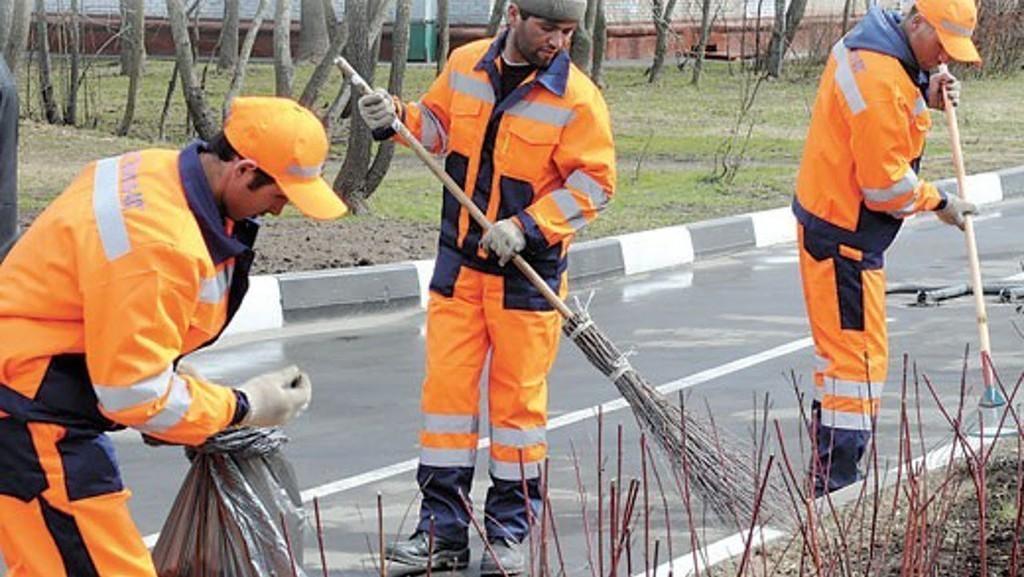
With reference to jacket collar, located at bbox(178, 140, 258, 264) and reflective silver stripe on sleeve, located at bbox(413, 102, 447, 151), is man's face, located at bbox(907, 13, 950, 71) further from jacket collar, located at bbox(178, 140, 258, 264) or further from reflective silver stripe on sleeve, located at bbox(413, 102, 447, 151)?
jacket collar, located at bbox(178, 140, 258, 264)

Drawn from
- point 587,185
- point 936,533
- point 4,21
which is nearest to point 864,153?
point 587,185

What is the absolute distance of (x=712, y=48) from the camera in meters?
29.9

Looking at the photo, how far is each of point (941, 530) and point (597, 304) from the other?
6448 mm

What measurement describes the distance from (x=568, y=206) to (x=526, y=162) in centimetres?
17

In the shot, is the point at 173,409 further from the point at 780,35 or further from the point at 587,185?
the point at 780,35

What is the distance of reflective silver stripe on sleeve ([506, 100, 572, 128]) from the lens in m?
5.67

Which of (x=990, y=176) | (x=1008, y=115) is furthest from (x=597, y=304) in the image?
(x=1008, y=115)

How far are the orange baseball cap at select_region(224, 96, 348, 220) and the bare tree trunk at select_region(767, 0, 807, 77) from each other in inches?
830

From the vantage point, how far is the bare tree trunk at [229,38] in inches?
798

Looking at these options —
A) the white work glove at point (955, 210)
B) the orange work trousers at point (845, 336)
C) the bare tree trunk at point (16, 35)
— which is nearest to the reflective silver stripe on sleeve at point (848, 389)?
the orange work trousers at point (845, 336)

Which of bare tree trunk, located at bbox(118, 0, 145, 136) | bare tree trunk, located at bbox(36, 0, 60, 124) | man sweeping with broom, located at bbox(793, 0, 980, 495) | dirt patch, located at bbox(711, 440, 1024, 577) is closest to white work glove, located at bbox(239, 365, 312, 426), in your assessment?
dirt patch, located at bbox(711, 440, 1024, 577)

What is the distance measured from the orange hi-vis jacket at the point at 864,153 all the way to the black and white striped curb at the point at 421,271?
3.74m

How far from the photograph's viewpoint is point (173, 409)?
3910mm

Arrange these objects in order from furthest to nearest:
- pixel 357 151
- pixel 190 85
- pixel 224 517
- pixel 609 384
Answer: pixel 190 85
pixel 357 151
pixel 609 384
pixel 224 517
